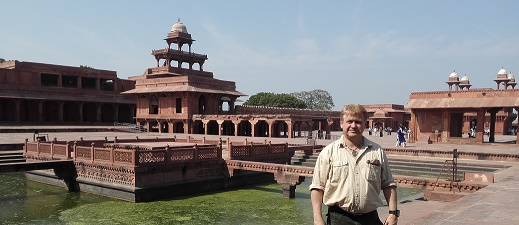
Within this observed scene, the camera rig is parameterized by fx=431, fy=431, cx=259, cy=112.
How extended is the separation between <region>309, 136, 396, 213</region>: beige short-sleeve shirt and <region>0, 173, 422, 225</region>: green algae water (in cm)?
818

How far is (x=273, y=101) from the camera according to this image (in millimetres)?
79062

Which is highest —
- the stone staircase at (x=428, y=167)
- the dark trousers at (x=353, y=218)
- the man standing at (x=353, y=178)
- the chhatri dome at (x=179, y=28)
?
the chhatri dome at (x=179, y=28)

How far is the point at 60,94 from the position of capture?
144 feet

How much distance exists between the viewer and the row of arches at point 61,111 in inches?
1623

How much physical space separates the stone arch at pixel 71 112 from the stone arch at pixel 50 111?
3.80 feet

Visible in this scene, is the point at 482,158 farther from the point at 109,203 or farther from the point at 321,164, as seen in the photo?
the point at 321,164

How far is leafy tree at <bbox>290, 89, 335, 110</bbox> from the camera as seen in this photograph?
10588cm

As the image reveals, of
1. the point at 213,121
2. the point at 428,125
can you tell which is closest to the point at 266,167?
the point at 428,125

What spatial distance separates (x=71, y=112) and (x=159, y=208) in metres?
38.6

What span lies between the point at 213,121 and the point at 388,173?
36.8m

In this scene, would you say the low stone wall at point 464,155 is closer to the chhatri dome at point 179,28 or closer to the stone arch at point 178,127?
the stone arch at point 178,127

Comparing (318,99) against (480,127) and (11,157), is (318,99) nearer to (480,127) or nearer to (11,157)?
(480,127)

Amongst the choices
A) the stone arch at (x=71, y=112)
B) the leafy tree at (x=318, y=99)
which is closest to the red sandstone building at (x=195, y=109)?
the stone arch at (x=71, y=112)

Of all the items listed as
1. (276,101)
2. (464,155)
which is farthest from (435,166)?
(276,101)
